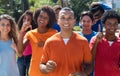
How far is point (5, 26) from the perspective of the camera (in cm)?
505

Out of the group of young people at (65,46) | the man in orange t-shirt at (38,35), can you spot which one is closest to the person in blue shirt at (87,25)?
the group of young people at (65,46)

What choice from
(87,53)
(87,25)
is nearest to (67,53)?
(87,53)

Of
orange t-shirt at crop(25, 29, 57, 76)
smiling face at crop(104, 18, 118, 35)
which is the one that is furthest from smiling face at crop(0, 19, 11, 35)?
smiling face at crop(104, 18, 118, 35)

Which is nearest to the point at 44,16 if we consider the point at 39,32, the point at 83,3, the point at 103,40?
the point at 39,32

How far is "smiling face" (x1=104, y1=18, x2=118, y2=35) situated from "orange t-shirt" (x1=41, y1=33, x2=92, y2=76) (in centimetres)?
55

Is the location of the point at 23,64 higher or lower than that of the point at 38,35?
lower

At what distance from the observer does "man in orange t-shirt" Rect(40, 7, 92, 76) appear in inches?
156

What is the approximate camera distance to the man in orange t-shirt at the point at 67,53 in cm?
397

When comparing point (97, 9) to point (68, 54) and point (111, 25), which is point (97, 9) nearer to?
point (111, 25)

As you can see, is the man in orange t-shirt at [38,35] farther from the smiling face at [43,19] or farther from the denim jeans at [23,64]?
the denim jeans at [23,64]

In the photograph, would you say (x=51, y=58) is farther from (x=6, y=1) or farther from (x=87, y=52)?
(x=6, y=1)

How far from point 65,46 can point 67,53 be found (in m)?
0.08

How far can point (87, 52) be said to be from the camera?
4008 millimetres

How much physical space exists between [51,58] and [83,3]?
132 ft
